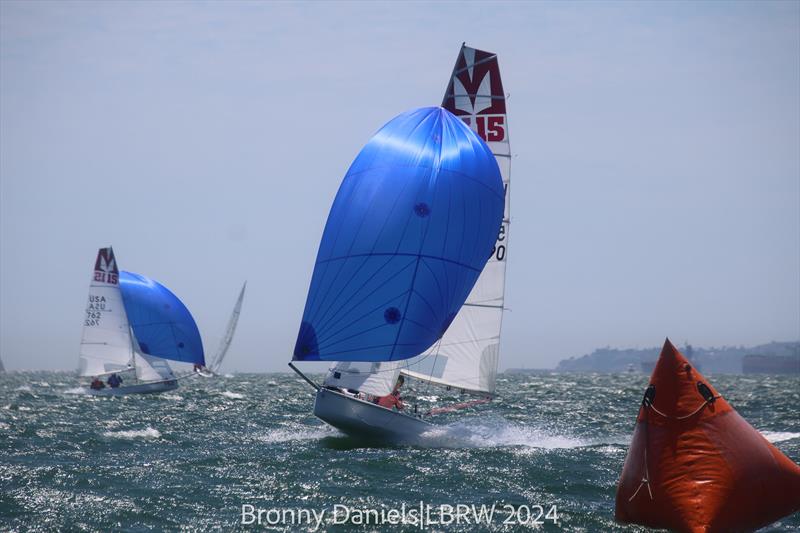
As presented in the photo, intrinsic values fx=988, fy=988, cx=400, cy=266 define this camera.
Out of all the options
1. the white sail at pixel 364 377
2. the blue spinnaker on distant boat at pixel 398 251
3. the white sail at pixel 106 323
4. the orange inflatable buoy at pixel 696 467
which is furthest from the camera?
the white sail at pixel 106 323

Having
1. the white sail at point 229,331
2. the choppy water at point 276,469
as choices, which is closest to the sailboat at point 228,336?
the white sail at point 229,331

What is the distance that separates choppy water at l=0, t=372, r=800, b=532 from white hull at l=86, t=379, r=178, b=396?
14.1 metres

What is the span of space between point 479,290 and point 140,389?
24933mm

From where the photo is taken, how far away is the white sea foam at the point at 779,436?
2184cm

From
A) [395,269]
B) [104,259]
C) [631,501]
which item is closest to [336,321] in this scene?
Result: [395,269]

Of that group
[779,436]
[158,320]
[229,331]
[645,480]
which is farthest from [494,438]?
[229,331]

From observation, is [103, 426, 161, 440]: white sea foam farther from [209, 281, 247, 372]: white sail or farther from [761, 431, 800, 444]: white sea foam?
→ [209, 281, 247, 372]: white sail

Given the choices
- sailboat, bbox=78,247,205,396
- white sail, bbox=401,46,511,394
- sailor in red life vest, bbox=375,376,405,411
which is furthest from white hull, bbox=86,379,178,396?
sailor in red life vest, bbox=375,376,405,411

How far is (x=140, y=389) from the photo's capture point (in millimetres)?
42750

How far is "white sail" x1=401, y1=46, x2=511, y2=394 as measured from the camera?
21.7m

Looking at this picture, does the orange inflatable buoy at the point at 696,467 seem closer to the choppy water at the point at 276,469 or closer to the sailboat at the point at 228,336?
the choppy water at the point at 276,469

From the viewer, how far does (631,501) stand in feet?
37.9

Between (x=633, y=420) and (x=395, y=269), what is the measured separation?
41.5 feet

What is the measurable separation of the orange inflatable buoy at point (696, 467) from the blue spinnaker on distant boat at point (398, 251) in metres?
8.08
